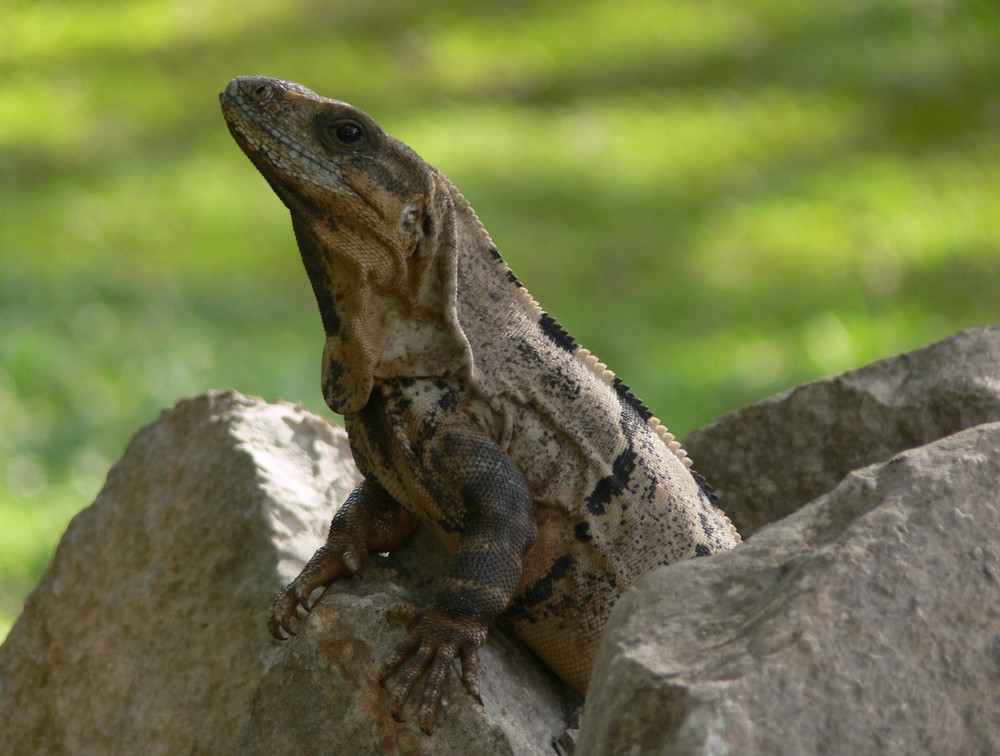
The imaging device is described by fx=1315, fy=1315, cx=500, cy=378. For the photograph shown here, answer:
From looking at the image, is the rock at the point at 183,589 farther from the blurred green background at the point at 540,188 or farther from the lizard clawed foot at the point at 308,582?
the blurred green background at the point at 540,188

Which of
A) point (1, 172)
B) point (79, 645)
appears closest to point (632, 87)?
point (1, 172)

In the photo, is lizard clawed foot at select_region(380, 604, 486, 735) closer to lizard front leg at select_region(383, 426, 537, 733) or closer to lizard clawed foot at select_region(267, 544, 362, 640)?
lizard front leg at select_region(383, 426, 537, 733)

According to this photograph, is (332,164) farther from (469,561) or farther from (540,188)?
(540,188)

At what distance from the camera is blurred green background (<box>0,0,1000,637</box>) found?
838 centimetres

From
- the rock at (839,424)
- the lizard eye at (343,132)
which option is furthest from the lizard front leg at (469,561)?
the rock at (839,424)

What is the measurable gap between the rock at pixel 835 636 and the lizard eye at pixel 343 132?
1702mm

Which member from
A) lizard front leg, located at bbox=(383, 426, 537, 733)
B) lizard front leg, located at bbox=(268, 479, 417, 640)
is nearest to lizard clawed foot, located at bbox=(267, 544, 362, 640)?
lizard front leg, located at bbox=(268, 479, 417, 640)

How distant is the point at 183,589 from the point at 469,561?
1403 millimetres

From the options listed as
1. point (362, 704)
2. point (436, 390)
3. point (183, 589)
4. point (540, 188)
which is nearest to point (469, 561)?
point (362, 704)

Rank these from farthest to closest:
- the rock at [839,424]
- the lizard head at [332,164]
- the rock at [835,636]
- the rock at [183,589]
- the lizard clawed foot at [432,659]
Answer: the rock at [839,424], the rock at [183,589], the lizard head at [332,164], the lizard clawed foot at [432,659], the rock at [835,636]

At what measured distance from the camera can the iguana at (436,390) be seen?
383cm

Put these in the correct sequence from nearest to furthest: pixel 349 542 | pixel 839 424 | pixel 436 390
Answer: pixel 436 390
pixel 349 542
pixel 839 424

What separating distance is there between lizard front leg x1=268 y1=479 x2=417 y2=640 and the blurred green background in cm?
317

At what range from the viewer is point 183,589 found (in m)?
4.48
